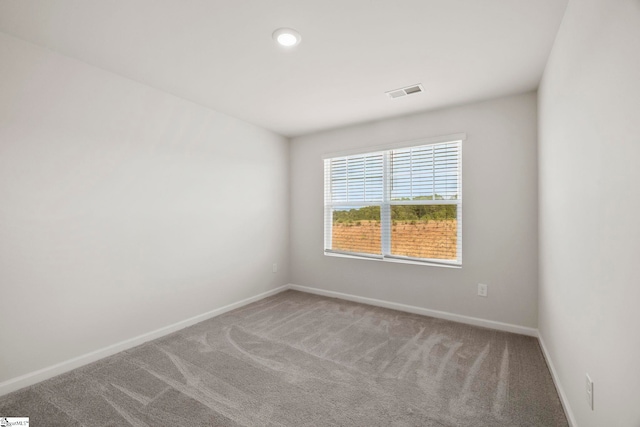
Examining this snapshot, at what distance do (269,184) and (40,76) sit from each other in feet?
8.25

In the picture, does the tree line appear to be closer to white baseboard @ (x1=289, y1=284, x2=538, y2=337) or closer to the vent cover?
white baseboard @ (x1=289, y1=284, x2=538, y2=337)

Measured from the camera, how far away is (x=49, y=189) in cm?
210

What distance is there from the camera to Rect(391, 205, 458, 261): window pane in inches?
128

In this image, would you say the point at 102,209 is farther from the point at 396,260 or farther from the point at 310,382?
the point at 396,260

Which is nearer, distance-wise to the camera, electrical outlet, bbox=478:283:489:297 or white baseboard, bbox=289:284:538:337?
white baseboard, bbox=289:284:538:337

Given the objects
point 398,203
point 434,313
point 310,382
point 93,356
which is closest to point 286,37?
point 398,203

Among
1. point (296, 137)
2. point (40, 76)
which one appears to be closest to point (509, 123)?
point (296, 137)

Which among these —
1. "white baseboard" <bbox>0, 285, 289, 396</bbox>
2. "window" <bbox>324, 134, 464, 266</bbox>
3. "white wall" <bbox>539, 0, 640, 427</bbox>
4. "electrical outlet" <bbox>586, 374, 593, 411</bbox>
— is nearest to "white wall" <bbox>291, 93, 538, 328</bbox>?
"window" <bbox>324, 134, 464, 266</bbox>

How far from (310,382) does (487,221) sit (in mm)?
2385

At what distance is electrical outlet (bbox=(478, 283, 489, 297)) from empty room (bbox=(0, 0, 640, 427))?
0.05 metres

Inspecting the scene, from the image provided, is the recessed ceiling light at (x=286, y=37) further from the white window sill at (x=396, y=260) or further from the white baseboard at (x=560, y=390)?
the white baseboard at (x=560, y=390)

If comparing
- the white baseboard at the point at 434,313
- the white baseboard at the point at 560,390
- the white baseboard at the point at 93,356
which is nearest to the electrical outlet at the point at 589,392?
the white baseboard at the point at 560,390

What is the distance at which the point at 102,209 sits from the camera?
238 centimetres

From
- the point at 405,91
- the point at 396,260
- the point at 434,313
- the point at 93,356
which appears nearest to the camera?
the point at 93,356
